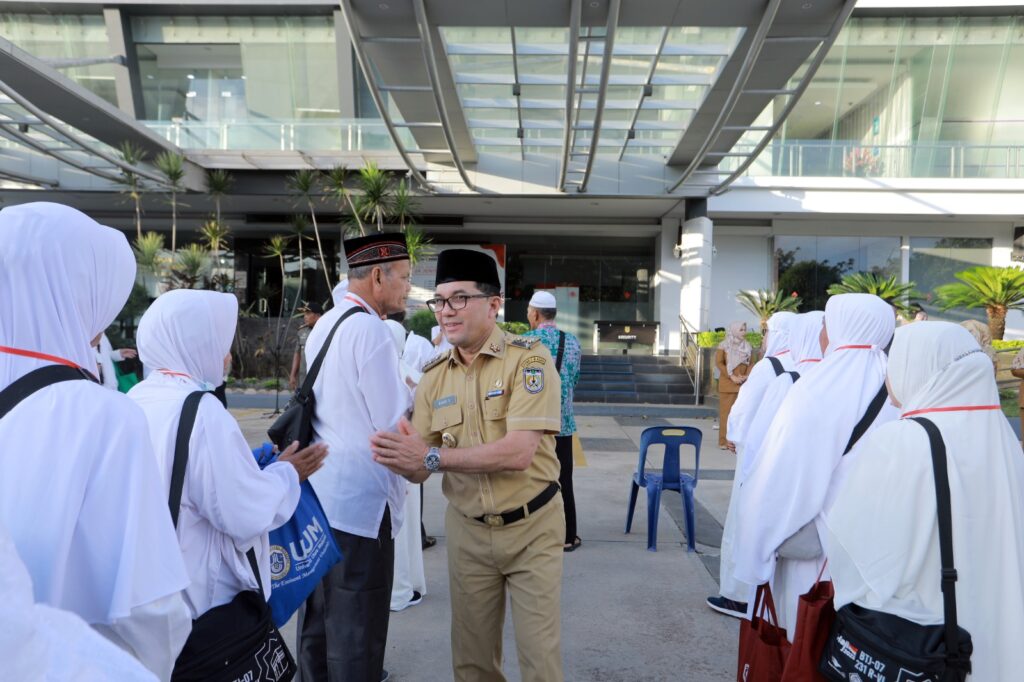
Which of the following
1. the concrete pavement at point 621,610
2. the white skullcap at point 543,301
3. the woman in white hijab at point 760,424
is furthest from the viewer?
the white skullcap at point 543,301

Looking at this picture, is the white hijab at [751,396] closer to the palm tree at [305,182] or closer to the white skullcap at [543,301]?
the white skullcap at [543,301]

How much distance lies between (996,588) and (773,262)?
1874cm

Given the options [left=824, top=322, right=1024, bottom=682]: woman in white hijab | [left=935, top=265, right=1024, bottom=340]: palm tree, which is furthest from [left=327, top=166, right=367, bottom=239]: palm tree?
[left=824, top=322, right=1024, bottom=682]: woman in white hijab

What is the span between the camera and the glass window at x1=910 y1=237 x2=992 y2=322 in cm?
1923

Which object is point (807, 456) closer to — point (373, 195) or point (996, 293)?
point (996, 293)

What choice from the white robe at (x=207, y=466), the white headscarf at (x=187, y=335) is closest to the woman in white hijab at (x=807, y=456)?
the white robe at (x=207, y=466)

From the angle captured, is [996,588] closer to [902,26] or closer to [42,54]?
[902,26]

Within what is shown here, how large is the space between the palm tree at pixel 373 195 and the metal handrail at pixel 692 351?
25.4 feet

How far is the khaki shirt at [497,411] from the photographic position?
7.98ft

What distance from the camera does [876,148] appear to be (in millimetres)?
17625

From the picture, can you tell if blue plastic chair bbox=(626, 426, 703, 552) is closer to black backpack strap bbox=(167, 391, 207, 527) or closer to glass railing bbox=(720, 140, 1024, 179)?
black backpack strap bbox=(167, 391, 207, 527)


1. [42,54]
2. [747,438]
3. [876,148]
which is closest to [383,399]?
[747,438]

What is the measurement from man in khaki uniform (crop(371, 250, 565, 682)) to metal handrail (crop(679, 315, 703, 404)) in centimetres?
1352

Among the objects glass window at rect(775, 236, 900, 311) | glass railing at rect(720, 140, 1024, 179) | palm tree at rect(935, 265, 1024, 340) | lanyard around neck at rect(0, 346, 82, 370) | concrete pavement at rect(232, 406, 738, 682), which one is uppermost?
glass railing at rect(720, 140, 1024, 179)
